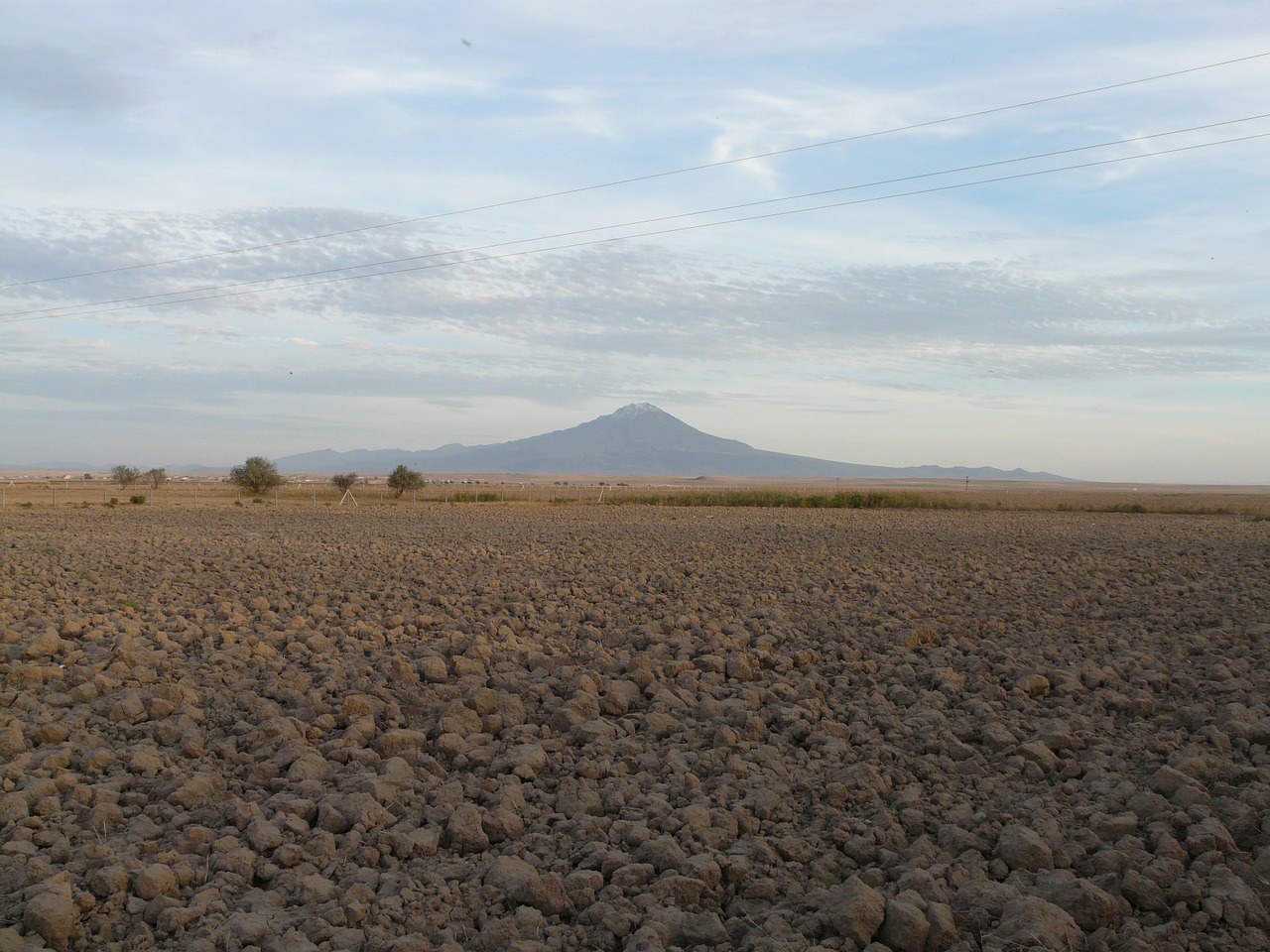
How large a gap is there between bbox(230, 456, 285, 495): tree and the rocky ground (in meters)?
60.4

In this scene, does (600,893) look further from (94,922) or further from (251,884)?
(94,922)

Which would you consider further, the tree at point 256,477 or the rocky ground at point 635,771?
the tree at point 256,477

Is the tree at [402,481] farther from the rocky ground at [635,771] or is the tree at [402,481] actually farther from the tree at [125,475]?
the rocky ground at [635,771]

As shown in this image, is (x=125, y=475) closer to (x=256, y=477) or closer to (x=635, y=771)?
(x=256, y=477)

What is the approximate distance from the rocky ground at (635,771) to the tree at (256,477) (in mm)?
60352

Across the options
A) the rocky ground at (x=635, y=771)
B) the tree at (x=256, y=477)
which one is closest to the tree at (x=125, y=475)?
the tree at (x=256, y=477)

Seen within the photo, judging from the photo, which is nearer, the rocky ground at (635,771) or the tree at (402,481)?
the rocky ground at (635,771)

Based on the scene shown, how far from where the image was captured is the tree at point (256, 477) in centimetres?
7325

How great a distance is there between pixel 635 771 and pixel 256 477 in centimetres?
7102

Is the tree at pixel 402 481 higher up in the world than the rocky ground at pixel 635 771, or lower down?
A: higher up

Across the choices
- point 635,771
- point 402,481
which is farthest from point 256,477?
point 635,771

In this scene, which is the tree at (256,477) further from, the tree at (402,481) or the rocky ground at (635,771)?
the rocky ground at (635,771)

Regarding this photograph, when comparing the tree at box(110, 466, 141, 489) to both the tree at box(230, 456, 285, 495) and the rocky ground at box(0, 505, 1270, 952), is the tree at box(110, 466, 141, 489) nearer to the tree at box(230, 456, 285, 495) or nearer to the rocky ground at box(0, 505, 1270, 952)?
the tree at box(230, 456, 285, 495)

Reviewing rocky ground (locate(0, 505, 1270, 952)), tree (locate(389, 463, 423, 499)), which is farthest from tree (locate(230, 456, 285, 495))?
rocky ground (locate(0, 505, 1270, 952))
